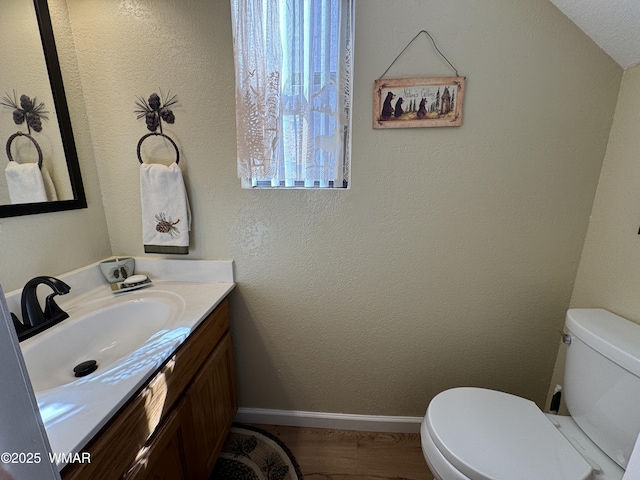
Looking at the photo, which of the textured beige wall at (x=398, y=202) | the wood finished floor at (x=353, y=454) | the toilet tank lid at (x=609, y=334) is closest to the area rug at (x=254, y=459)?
the wood finished floor at (x=353, y=454)

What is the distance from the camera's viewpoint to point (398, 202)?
3.99ft

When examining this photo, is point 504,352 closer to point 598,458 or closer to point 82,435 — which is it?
point 598,458

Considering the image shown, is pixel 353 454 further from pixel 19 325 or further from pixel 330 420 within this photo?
pixel 19 325

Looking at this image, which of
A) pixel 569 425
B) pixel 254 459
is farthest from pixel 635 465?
pixel 254 459

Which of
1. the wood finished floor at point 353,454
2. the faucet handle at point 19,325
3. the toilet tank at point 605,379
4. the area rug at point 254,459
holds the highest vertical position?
the faucet handle at point 19,325

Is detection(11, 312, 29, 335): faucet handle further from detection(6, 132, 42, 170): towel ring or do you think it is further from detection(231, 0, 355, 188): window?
detection(231, 0, 355, 188): window

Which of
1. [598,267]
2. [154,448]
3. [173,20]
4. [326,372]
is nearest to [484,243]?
[598,267]

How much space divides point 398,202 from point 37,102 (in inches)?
58.4

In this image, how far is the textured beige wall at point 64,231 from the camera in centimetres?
97

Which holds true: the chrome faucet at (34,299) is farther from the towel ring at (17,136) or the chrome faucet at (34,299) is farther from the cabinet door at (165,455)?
the cabinet door at (165,455)

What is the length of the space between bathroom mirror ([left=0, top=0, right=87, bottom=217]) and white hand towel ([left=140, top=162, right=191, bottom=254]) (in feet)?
0.91

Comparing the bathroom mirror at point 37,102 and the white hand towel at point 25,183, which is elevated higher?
the bathroom mirror at point 37,102

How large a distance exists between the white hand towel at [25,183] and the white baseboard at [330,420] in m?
1.39

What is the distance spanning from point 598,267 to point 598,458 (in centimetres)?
69
